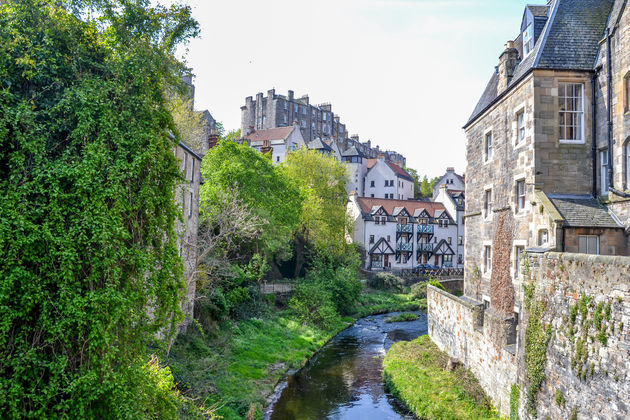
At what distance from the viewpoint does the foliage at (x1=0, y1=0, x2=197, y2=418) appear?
28.8ft

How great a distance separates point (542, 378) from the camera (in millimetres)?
12203

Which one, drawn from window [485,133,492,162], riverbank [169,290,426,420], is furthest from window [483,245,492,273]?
riverbank [169,290,426,420]

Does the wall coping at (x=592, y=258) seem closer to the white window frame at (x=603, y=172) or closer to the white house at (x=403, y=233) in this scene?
the white window frame at (x=603, y=172)

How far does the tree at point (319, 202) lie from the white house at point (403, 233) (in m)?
4.88

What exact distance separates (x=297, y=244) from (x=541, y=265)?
3351 cm

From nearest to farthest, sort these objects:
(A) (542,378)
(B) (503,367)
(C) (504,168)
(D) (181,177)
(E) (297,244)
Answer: (D) (181,177), (A) (542,378), (B) (503,367), (C) (504,168), (E) (297,244)

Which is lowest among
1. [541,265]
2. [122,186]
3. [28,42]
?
→ [541,265]

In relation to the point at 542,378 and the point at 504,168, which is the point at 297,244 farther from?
the point at 542,378

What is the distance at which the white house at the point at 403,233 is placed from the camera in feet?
182

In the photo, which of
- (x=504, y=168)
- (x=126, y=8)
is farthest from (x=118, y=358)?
(x=504, y=168)

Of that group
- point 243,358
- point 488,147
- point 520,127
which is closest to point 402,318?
point 243,358

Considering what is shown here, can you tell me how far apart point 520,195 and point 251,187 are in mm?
20006

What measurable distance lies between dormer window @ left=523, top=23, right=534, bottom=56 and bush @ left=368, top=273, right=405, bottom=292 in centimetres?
3301

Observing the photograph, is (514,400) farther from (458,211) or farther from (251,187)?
(458,211)
